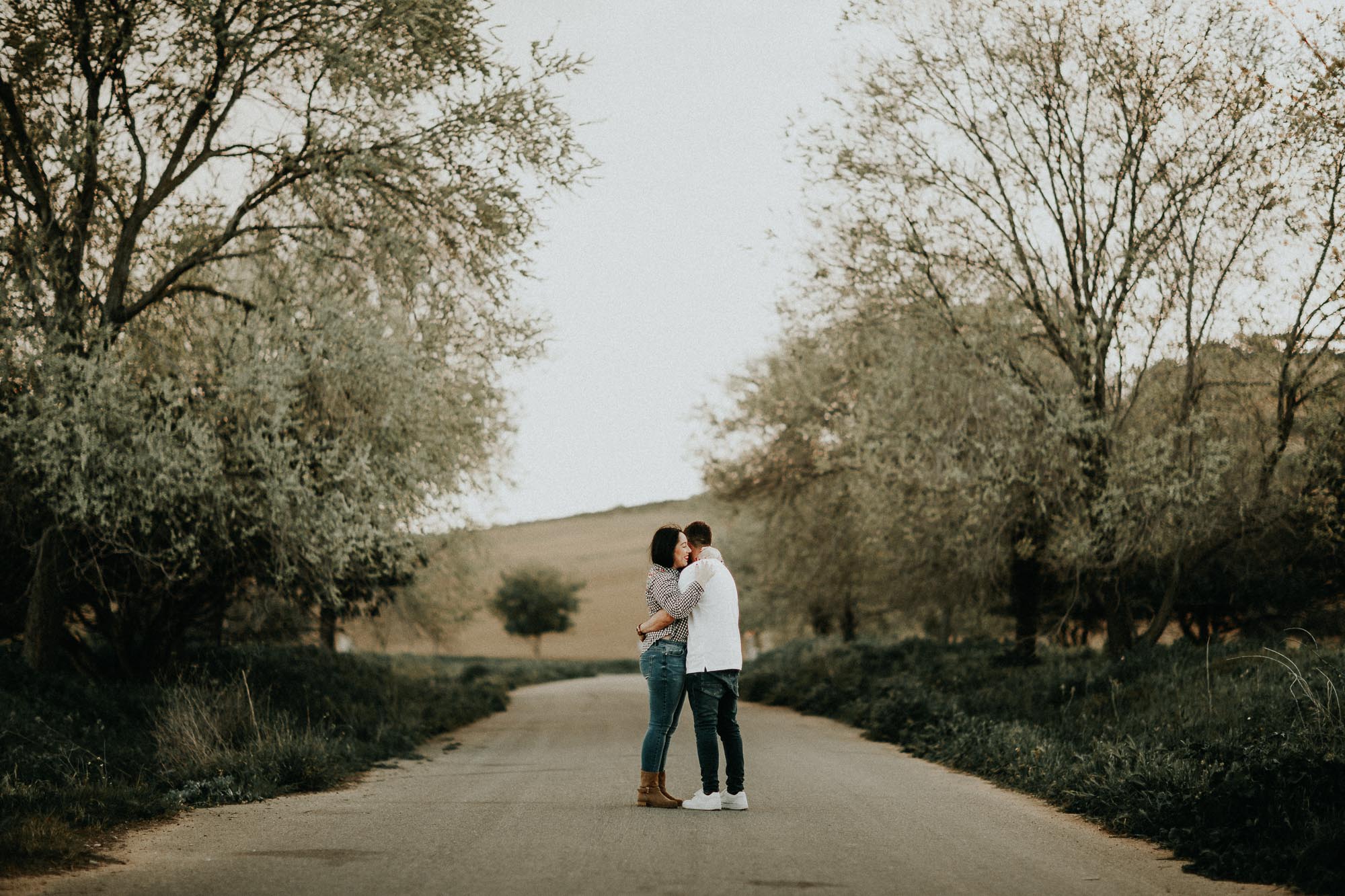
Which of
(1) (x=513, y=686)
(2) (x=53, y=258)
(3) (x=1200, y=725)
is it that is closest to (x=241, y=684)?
(2) (x=53, y=258)

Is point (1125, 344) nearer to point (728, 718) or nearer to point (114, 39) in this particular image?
point (728, 718)

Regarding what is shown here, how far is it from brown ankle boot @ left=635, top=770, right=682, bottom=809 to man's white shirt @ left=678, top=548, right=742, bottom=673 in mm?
904

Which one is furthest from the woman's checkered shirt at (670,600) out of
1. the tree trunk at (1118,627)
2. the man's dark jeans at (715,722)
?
the tree trunk at (1118,627)

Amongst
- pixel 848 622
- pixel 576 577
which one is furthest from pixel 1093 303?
pixel 576 577

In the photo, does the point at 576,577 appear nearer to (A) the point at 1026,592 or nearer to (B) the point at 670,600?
(A) the point at 1026,592

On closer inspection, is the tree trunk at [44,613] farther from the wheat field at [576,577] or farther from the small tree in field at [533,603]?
the small tree in field at [533,603]

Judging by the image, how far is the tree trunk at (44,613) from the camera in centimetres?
1353

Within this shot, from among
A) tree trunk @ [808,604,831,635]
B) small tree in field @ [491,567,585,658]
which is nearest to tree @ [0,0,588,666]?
tree trunk @ [808,604,831,635]

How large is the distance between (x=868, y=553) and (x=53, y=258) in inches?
629

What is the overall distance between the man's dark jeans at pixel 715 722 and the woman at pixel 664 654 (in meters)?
0.17

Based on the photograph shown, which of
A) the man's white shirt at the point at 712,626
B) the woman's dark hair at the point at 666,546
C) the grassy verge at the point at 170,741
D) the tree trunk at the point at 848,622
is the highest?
the woman's dark hair at the point at 666,546

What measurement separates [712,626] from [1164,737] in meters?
4.62

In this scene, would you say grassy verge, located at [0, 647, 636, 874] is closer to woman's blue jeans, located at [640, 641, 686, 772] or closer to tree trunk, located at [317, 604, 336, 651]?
tree trunk, located at [317, 604, 336, 651]

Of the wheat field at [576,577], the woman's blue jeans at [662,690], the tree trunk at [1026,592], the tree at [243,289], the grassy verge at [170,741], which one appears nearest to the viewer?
the grassy verge at [170,741]
